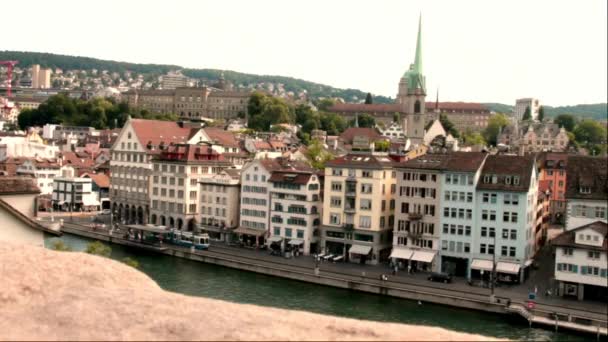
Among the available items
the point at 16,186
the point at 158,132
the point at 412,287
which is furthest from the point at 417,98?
the point at 16,186

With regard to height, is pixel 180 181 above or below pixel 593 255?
above

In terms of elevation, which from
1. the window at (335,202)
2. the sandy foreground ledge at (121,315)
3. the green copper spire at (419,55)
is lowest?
the window at (335,202)

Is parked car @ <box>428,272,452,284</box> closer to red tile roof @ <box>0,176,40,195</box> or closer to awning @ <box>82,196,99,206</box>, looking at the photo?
red tile roof @ <box>0,176,40,195</box>

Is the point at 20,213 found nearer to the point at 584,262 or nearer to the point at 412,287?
the point at 412,287

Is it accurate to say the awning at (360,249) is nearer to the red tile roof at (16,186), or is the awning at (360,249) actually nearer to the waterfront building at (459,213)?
the waterfront building at (459,213)

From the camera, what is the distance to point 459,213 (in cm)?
5912

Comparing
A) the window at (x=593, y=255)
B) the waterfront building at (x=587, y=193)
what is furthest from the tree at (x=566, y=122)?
the window at (x=593, y=255)

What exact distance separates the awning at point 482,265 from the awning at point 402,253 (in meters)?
5.27

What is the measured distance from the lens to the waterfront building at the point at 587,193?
170 feet

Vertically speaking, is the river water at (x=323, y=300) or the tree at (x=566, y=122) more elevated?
the tree at (x=566, y=122)

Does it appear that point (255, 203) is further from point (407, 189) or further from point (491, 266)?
point (491, 266)

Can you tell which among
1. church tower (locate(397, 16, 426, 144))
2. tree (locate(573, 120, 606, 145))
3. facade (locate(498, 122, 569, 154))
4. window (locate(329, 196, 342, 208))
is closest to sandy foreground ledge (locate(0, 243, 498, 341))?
window (locate(329, 196, 342, 208))

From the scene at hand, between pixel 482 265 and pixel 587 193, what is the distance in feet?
29.8

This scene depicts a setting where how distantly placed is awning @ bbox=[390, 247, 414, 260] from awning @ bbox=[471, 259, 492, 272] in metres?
5.27
